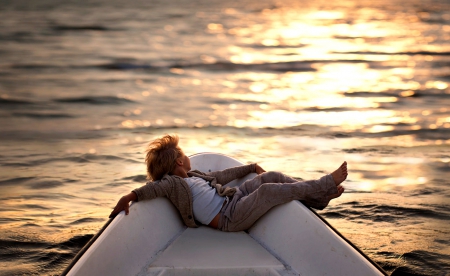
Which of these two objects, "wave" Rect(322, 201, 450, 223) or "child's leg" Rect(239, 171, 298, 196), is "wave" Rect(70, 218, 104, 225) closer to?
"child's leg" Rect(239, 171, 298, 196)

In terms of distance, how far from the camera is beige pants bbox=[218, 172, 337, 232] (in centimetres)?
405

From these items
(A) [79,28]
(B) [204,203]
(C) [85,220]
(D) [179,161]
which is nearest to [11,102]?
(C) [85,220]

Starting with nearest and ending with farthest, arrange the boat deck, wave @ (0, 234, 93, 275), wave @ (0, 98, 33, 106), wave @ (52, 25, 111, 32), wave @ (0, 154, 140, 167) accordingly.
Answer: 1. the boat deck
2. wave @ (0, 234, 93, 275)
3. wave @ (0, 154, 140, 167)
4. wave @ (0, 98, 33, 106)
5. wave @ (52, 25, 111, 32)

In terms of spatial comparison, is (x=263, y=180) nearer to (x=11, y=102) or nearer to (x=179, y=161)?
(x=179, y=161)

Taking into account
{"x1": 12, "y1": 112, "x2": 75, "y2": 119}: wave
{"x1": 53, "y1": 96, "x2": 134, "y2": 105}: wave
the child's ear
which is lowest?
{"x1": 12, "y1": 112, "x2": 75, "y2": 119}: wave

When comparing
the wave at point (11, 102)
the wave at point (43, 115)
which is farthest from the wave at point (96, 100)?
the wave at point (43, 115)

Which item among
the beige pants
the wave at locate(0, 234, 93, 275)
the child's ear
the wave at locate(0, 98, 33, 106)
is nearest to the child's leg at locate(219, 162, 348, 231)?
the beige pants

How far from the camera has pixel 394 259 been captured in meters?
4.84

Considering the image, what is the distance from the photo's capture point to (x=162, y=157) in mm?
A: 4121

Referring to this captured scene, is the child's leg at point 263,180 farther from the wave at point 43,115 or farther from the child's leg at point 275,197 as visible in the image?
the wave at point 43,115

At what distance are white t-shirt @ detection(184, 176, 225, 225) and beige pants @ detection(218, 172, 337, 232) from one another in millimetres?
60

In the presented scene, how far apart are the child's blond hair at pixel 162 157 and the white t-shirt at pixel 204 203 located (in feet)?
0.61

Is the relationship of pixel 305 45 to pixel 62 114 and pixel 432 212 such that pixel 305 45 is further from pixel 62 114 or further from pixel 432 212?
pixel 432 212

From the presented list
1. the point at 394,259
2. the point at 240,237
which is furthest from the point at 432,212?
the point at 240,237
